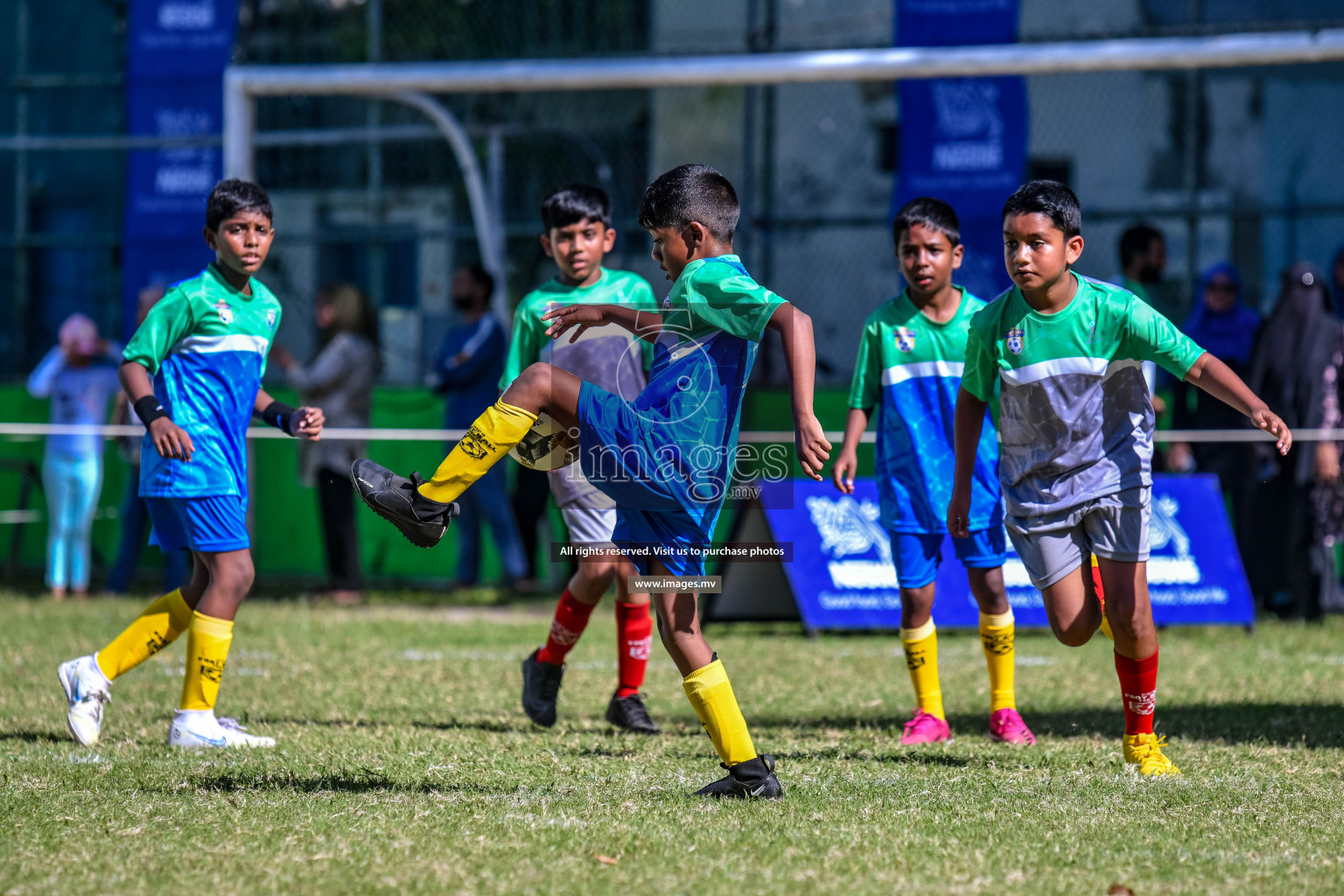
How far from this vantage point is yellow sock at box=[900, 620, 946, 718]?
5695mm

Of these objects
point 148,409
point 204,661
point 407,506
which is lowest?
point 204,661

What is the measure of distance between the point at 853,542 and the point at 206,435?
469 centimetres

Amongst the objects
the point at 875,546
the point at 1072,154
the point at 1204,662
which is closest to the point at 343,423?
the point at 875,546

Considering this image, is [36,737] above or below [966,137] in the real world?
below

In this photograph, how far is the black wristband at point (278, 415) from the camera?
217 inches

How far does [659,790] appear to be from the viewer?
14.7ft

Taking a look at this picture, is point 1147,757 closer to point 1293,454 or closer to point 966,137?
point 1293,454

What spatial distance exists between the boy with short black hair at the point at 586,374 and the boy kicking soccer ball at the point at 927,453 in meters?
0.98

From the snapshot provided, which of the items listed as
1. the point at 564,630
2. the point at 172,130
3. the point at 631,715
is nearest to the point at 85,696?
the point at 564,630

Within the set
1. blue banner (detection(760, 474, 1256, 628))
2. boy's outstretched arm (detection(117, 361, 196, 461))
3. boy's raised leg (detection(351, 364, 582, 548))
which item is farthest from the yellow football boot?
blue banner (detection(760, 474, 1256, 628))

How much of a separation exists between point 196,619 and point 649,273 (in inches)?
457

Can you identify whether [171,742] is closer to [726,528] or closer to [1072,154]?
[726,528]

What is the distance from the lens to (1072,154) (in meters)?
18.1

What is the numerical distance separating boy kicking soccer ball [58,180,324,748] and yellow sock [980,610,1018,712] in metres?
2.62
